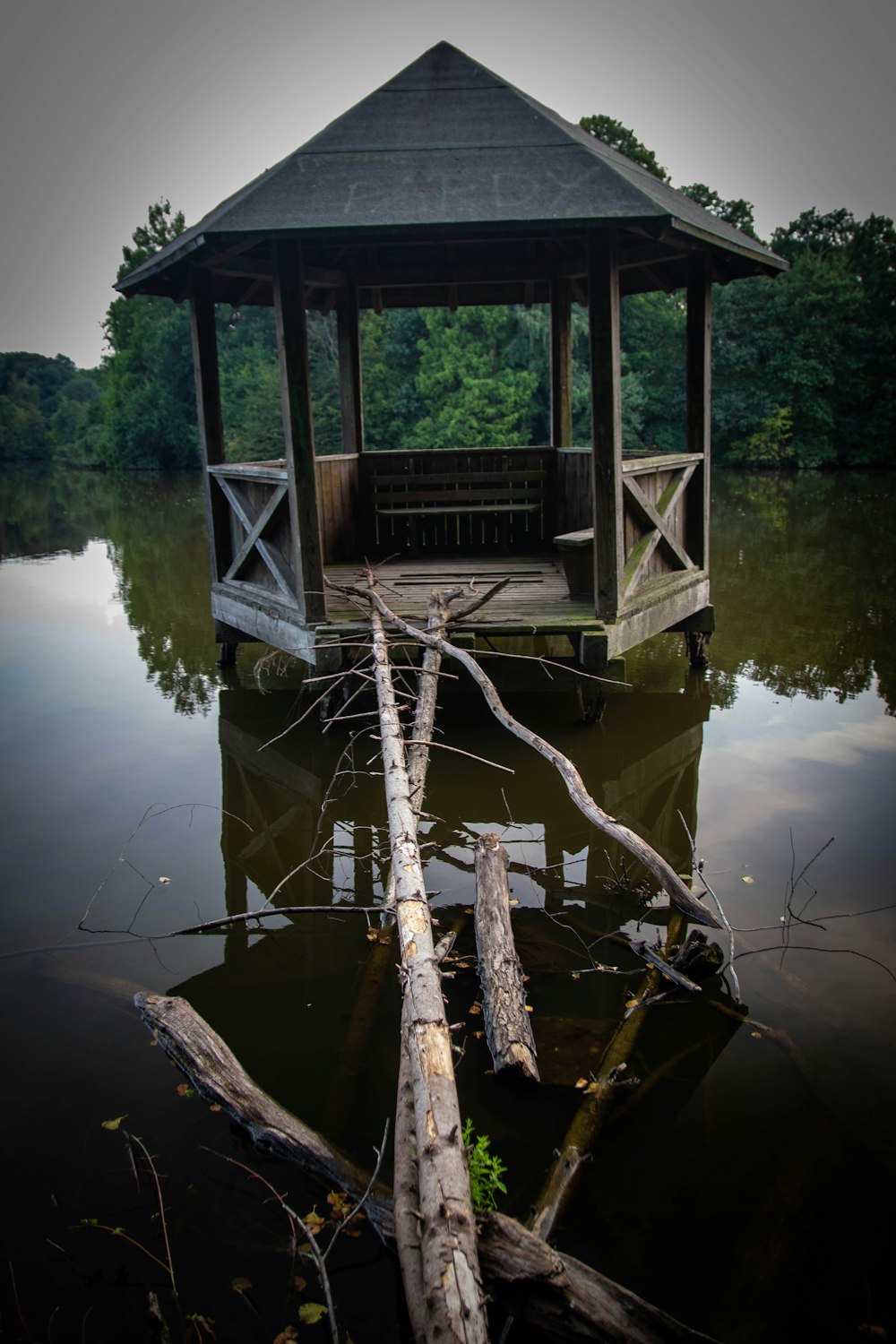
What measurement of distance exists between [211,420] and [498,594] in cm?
306

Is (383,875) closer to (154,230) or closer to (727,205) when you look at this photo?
(727,205)

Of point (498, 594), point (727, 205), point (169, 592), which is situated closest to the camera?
point (498, 594)

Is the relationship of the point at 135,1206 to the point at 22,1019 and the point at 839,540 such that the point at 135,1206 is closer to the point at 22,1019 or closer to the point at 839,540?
the point at 22,1019

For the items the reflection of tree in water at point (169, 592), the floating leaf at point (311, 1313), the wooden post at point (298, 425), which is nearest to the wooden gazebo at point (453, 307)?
the wooden post at point (298, 425)

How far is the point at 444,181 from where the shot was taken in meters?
6.83

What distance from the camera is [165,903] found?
5.02 meters

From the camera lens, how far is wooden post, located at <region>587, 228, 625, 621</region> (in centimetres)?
687

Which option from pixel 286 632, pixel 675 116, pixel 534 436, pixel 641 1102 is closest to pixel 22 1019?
pixel 641 1102

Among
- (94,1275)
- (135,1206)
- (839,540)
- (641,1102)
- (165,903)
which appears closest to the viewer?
(94,1275)

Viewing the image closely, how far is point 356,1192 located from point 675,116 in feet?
126

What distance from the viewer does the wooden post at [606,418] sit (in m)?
6.87

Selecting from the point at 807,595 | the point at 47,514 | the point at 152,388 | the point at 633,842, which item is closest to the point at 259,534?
the point at 633,842

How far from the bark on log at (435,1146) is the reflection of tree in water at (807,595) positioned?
5.80m

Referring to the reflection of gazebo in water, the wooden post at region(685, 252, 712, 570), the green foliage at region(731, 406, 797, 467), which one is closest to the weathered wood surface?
the reflection of gazebo in water
